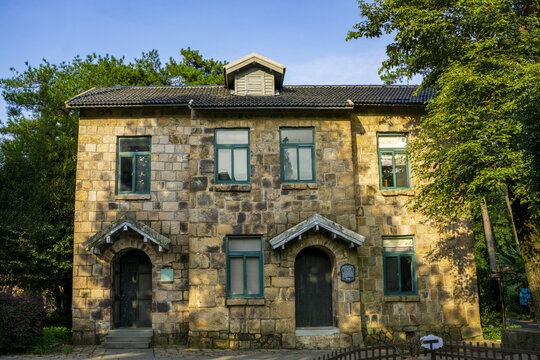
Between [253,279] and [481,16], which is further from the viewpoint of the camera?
[253,279]

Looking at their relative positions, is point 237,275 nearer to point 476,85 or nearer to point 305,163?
point 305,163

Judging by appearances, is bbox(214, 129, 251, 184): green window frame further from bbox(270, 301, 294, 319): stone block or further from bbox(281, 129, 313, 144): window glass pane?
bbox(270, 301, 294, 319): stone block

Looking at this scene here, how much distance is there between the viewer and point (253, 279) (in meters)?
13.7

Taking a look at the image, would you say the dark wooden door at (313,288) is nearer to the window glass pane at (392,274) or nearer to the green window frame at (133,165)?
the window glass pane at (392,274)

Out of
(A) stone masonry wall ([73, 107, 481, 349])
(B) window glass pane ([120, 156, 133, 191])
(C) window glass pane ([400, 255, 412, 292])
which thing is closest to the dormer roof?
(A) stone masonry wall ([73, 107, 481, 349])

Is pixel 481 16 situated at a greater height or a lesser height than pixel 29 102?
lesser

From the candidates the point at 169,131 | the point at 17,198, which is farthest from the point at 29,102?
the point at 169,131

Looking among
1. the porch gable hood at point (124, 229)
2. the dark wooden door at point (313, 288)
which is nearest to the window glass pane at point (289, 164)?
the dark wooden door at point (313, 288)

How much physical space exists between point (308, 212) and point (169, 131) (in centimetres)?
493

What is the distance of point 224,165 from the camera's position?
558 inches

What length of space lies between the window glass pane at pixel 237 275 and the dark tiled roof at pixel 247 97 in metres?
4.53

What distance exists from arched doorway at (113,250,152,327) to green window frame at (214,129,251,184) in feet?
11.5

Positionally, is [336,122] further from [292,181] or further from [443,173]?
[443,173]

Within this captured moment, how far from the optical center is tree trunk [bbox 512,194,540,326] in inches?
498
